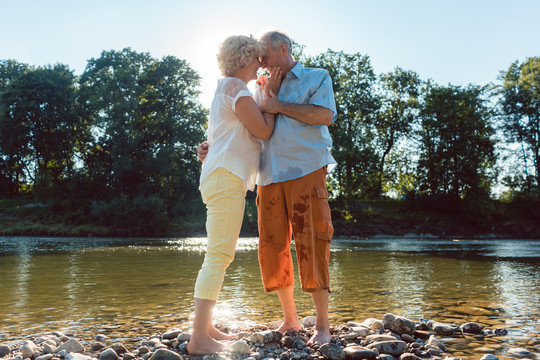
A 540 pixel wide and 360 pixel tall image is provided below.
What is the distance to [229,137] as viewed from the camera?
10.7 feet

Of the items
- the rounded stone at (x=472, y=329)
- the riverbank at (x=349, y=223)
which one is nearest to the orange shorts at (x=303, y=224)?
the rounded stone at (x=472, y=329)

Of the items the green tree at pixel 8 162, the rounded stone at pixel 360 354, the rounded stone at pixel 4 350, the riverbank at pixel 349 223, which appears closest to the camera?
the rounded stone at pixel 360 354

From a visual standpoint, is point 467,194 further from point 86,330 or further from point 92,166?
point 86,330

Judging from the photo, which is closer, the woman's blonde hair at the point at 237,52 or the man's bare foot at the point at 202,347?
the man's bare foot at the point at 202,347

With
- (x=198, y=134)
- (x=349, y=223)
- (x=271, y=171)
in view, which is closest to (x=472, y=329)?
(x=271, y=171)

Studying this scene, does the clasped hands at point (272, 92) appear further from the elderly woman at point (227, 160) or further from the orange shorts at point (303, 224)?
the orange shorts at point (303, 224)

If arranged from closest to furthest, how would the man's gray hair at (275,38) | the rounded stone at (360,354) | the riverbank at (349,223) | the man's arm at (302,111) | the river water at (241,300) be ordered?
the rounded stone at (360,354) → the man's arm at (302,111) → the man's gray hair at (275,38) → the river water at (241,300) → the riverbank at (349,223)

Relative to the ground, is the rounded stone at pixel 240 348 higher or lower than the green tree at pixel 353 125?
lower

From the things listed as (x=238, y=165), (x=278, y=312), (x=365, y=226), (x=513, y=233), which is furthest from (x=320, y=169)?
(x=513, y=233)

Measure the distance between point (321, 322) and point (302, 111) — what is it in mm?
1534

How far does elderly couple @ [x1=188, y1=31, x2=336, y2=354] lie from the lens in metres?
3.17

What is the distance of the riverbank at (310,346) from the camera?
289 centimetres

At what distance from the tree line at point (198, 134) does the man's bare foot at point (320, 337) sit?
29.0 metres

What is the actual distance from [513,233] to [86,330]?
3298 centimetres
